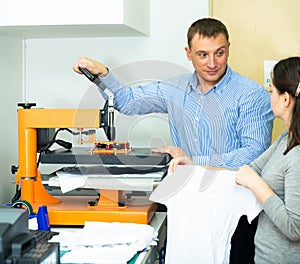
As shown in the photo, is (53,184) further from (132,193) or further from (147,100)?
(147,100)

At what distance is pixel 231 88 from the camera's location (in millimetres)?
2148

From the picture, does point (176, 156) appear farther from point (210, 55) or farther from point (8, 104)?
point (8, 104)

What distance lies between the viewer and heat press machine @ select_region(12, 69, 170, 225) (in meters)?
1.92

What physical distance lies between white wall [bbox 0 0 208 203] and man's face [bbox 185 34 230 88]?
489 mm

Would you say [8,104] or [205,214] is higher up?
[8,104]

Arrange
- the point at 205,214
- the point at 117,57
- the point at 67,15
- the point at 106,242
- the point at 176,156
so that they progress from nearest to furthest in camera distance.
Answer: the point at 106,242
the point at 205,214
the point at 176,156
the point at 67,15
the point at 117,57

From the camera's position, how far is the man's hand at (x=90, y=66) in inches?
80.6

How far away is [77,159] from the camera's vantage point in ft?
6.34

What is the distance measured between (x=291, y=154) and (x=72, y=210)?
30.4 inches

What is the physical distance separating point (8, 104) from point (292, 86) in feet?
4.47

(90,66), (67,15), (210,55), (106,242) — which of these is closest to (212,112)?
(210,55)

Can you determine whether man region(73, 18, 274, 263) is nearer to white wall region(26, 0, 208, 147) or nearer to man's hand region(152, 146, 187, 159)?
man's hand region(152, 146, 187, 159)

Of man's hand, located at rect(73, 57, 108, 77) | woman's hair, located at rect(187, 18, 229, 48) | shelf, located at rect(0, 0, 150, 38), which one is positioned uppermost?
shelf, located at rect(0, 0, 150, 38)

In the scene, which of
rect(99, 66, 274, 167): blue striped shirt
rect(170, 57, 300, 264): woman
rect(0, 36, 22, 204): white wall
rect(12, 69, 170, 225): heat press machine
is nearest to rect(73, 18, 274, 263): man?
rect(99, 66, 274, 167): blue striped shirt
